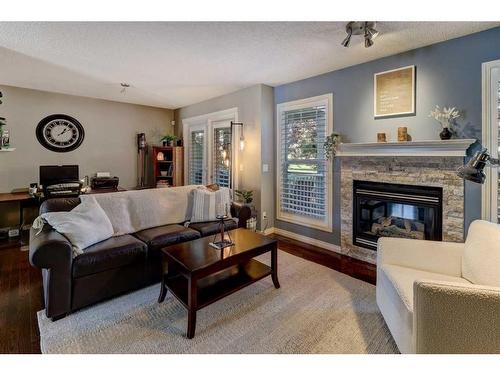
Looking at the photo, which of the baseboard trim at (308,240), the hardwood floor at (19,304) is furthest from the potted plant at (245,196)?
the hardwood floor at (19,304)

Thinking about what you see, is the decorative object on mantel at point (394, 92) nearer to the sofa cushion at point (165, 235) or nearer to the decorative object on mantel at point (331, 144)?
the decorative object on mantel at point (331, 144)

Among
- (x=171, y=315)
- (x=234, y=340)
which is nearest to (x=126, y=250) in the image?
(x=171, y=315)

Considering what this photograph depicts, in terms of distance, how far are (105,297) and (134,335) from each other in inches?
24.5

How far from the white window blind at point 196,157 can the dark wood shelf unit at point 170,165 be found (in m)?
0.24

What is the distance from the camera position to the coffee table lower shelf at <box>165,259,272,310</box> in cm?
195

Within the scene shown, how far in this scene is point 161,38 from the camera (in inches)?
97.9

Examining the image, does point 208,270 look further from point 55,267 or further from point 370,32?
point 370,32

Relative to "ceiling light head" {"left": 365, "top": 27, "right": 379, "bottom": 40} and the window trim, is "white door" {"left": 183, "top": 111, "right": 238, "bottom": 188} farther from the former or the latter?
"ceiling light head" {"left": 365, "top": 27, "right": 379, "bottom": 40}

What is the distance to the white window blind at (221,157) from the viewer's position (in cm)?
468

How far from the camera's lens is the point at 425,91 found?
274cm

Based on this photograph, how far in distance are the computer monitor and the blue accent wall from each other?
4.22m

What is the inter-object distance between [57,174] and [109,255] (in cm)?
303
